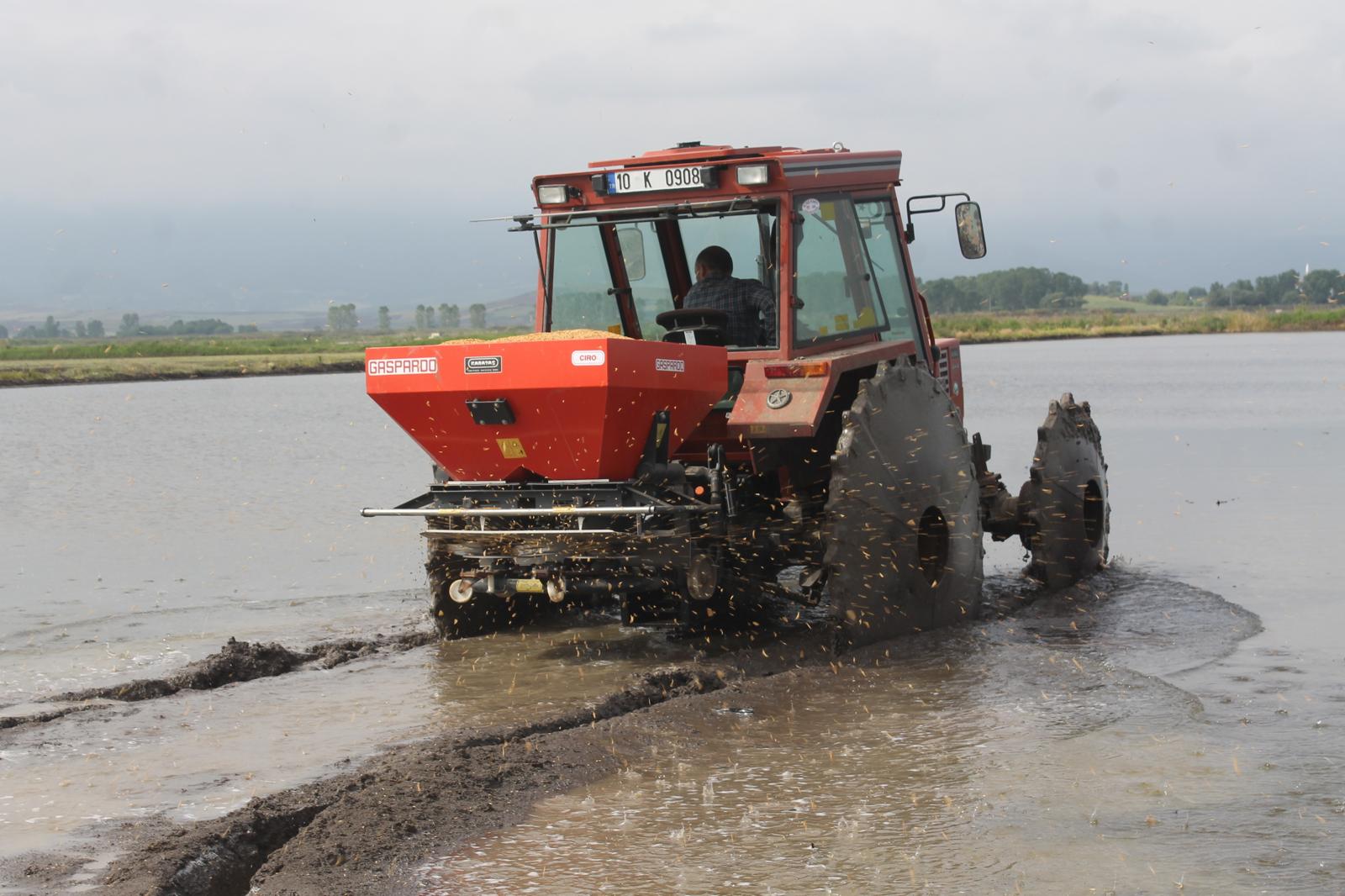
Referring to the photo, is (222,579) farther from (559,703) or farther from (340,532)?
(559,703)

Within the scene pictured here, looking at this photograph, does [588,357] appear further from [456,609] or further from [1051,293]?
[1051,293]

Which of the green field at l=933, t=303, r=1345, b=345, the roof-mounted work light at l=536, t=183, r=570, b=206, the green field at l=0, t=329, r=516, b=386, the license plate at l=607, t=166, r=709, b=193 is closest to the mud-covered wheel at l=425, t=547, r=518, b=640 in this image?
the roof-mounted work light at l=536, t=183, r=570, b=206

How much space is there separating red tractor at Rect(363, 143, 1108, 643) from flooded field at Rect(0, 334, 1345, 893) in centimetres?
52

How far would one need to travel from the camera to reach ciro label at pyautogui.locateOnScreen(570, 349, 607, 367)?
6.78m

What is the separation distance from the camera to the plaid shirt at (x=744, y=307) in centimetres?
830

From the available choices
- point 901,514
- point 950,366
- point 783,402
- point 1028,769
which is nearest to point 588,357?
point 783,402

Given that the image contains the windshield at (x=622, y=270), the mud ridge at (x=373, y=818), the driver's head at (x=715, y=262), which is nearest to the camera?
the mud ridge at (x=373, y=818)

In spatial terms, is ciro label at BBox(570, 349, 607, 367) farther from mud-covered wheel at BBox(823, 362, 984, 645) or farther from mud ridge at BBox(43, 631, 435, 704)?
mud ridge at BBox(43, 631, 435, 704)

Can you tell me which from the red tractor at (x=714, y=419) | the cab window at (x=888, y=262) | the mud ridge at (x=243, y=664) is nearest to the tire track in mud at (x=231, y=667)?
the mud ridge at (x=243, y=664)

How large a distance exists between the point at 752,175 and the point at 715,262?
27.3 inches

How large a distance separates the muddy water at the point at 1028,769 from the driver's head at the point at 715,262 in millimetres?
2325

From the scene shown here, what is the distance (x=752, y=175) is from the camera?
26.5ft

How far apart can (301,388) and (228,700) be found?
30.3 meters

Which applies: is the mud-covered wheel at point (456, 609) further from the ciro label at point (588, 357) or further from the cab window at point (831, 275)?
the cab window at point (831, 275)
